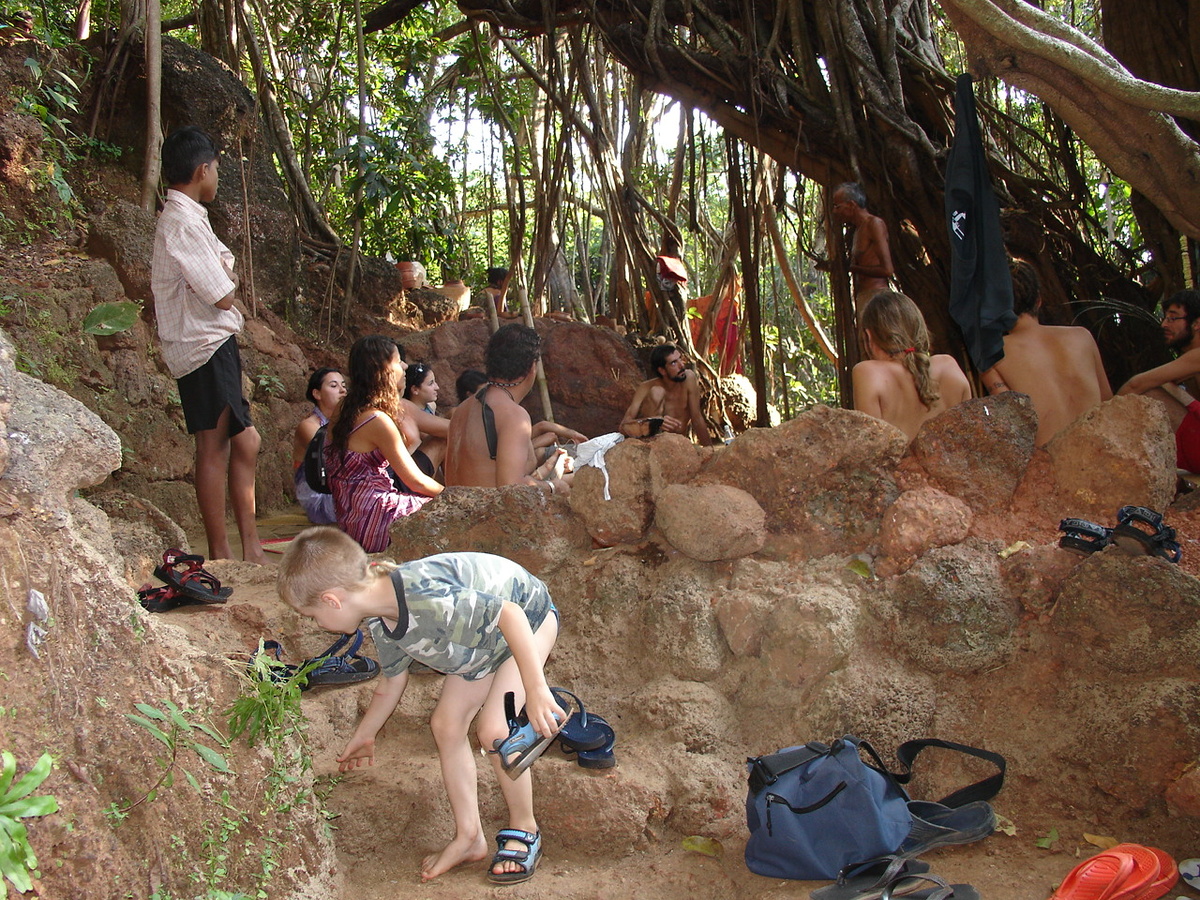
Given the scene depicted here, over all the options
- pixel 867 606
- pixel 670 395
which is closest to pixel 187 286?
pixel 867 606

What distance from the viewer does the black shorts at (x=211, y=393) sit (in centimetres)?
366

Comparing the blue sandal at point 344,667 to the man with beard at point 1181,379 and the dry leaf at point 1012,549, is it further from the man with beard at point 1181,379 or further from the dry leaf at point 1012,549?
the man with beard at point 1181,379

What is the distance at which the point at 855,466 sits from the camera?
2.76m

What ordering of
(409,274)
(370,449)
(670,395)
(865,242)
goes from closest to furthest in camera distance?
(370,449) < (865,242) < (670,395) < (409,274)

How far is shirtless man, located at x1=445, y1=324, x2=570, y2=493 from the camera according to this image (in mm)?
3512

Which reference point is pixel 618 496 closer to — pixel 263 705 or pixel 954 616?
pixel 954 616

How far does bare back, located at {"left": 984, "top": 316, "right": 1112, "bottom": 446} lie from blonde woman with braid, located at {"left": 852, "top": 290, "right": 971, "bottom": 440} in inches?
14.5

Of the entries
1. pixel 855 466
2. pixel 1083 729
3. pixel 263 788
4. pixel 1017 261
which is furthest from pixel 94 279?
pixel 1083 729

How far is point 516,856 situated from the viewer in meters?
2.30

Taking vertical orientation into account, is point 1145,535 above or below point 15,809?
above

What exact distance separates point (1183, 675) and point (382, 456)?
2735 millimetres

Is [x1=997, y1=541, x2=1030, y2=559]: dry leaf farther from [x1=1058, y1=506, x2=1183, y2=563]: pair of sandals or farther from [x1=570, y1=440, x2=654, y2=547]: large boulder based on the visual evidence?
[x1=570, y1=440, x2=654, y2=547]: large boulder

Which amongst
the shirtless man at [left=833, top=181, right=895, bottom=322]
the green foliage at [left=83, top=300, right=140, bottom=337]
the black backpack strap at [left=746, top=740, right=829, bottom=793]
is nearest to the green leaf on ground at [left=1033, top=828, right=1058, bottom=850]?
the black backpack strap at [left=746, top=740, right=829, bottom=793]

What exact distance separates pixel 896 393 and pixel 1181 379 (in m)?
1.27
